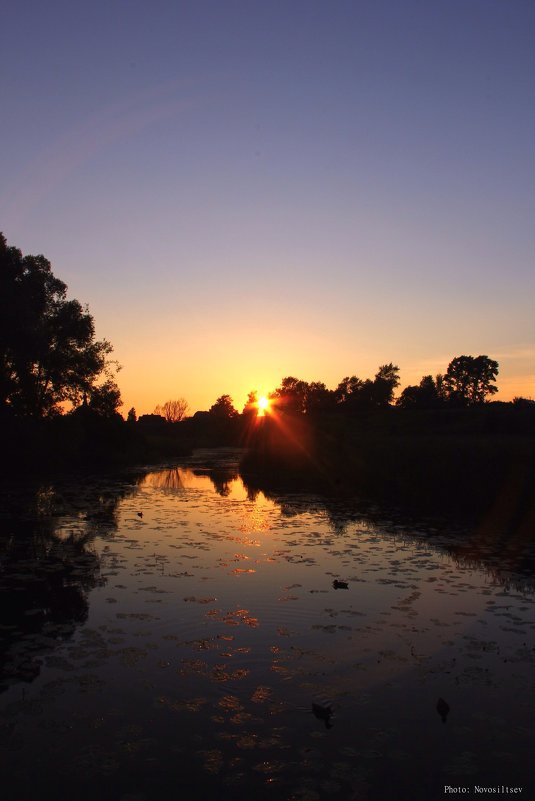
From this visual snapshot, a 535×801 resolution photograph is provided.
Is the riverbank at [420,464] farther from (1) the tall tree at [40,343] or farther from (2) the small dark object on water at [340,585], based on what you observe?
(1) the tall tree at [40,343]

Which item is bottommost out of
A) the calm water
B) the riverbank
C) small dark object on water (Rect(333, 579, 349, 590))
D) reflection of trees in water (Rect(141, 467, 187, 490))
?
the calm water

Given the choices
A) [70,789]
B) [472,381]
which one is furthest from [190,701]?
[472,381]

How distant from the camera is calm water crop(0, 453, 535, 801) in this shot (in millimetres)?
6434

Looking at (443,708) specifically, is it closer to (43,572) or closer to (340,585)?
(340,585)

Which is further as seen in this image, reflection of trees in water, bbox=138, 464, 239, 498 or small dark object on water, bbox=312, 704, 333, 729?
reflection of trees in water, bbox=138, 464, 239, 498

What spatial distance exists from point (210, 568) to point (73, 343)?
123 feet

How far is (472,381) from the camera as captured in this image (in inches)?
5246

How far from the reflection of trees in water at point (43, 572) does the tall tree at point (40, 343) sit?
16.4 m

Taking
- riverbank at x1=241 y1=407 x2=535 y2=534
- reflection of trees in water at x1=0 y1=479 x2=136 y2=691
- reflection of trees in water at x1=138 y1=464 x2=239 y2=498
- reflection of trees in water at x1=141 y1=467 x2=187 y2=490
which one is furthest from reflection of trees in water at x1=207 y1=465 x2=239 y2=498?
reflection of trees in water at x1=0 y1=479 x2=136 y2=691

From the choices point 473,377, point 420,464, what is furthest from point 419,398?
point 420,464

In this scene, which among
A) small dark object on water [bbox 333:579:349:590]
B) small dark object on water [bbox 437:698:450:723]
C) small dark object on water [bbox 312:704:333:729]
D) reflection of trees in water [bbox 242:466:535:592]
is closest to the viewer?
small dark object on water [bbox 312:704:333:729]

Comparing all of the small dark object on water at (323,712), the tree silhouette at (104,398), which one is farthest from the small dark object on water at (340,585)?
the tree silhouette at (104,398)

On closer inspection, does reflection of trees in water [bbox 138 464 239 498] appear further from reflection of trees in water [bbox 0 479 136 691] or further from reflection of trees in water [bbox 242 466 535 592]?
reflection of trees in water [bbox 0 479 136 691]

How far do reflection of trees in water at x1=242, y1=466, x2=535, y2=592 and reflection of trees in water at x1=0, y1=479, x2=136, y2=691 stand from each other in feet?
28.8
